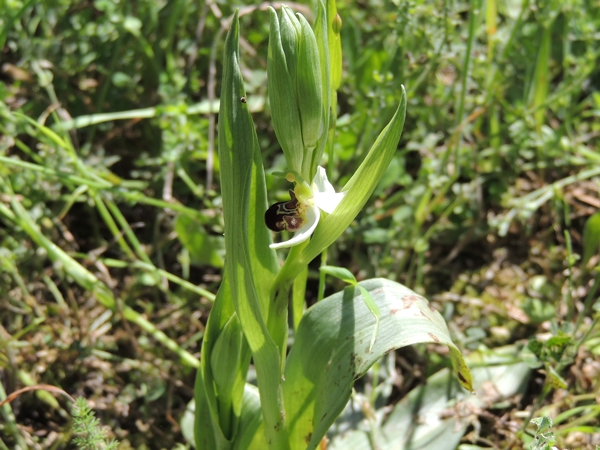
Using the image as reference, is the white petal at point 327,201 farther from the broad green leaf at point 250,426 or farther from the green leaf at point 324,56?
the broad green leaf at point 250,426

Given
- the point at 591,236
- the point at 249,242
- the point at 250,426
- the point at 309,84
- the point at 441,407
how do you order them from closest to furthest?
the point at 309,84
the point at 249,242
the point at 250,426
the point at 441,407
the point at 591,236

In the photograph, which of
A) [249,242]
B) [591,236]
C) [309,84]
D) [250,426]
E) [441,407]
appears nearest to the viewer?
[309,84]

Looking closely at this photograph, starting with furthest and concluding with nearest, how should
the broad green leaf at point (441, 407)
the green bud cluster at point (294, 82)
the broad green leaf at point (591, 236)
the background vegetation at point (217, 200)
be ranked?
1. the broad green leaf at point (591, 236)
2. the background vegetation at point (217, 200)
3. the broad green leaf at point (441, 407)
4. the green bud cluster at point (294, 82)

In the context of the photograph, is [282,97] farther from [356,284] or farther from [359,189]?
[356,284]

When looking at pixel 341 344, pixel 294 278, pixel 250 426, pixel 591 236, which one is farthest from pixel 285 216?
pixel 591 236

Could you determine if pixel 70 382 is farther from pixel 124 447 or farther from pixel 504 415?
pixel 504 415

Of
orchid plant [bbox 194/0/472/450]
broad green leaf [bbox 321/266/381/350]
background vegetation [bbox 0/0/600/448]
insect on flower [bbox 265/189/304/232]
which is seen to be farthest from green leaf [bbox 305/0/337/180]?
background vegetation [bbox 0/0/600/448]

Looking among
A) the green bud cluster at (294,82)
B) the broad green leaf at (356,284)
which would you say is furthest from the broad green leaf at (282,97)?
the broad green leaf at (356,284)

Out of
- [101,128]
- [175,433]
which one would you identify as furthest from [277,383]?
[101,128]
